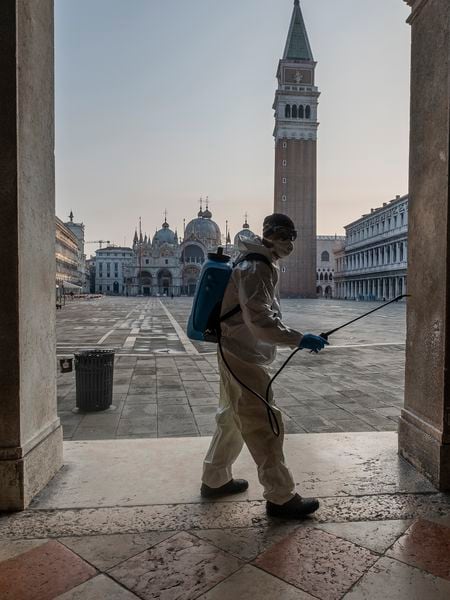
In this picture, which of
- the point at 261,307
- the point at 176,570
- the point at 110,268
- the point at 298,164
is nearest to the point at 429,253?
the point at 261,307

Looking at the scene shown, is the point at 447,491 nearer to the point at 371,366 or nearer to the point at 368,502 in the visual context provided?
the point at 368,502

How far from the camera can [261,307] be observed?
2420 mm

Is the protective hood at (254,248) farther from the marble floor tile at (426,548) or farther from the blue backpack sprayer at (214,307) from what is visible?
the marble floor tile at (426,548)

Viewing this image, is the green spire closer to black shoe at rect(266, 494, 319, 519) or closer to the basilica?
the basilica

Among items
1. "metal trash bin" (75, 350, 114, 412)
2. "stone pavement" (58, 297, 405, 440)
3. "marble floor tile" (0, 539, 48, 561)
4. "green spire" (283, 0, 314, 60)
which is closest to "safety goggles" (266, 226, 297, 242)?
"marble floor tile" (0, 539, 48, 561)

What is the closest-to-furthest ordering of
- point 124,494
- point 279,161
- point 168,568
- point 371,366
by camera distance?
1. point 168,568
2. point 124,494
3. point 371,366
4. point 279,161

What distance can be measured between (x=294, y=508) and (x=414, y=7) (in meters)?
3.70

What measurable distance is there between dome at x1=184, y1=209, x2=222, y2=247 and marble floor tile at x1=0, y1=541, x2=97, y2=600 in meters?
106

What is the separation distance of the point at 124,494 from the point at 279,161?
75877 millimetres

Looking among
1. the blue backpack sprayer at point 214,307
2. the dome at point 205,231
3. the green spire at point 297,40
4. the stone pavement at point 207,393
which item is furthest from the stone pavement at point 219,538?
the dome at point 205,231

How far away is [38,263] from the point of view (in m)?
2.97

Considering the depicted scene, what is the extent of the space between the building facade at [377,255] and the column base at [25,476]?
185 feet

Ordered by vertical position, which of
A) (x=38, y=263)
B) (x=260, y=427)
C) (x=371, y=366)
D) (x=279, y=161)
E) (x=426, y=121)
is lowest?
(x=371, y=366)

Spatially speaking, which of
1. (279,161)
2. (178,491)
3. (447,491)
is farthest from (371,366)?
(279,161)
